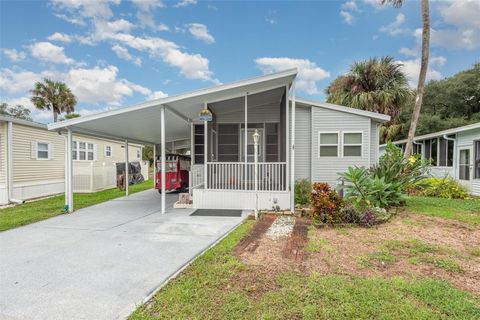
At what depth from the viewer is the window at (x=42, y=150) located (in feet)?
35.7

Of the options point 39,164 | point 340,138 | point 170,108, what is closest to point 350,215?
point 340,138

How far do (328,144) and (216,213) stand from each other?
15.9 ft

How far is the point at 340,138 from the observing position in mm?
8969

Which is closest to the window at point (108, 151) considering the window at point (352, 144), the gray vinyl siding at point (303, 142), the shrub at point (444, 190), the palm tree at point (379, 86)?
the gray vinyl siding at point (303, 142)

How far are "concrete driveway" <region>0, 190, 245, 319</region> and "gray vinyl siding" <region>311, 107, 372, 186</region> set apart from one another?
421 centimetres

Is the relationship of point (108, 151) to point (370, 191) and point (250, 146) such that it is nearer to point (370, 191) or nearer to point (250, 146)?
point (250, 146)

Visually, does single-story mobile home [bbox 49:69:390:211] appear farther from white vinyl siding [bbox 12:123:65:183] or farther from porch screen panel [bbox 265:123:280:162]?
white vinyl siding [bbox 12:123:65:183]

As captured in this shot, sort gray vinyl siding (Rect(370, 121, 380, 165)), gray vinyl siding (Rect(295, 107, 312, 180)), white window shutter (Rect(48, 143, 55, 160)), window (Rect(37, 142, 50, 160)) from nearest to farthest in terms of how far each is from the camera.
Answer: gray vinyl siding (Rect(295, 107, 312, 180)) < gray vinyl siding (Rect(370, 121, 380, 165)) < window (Rect(37, 142, 50, 160)) < white window shutter (Rect(48, 143, 55, 160))

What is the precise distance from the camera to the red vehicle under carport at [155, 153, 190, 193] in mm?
10758

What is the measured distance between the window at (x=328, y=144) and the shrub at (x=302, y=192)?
4.52ft

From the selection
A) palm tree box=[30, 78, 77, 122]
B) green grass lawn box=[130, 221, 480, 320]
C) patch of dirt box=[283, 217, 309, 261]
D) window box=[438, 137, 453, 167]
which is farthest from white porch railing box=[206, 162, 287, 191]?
palm tree box=[30, 78, 77, 122]

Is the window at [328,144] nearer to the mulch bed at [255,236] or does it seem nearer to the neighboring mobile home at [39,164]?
the mulch bed at [255,236]

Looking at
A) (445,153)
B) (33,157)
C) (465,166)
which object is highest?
(445,153)

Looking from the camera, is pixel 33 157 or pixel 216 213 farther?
pixel 33 157
